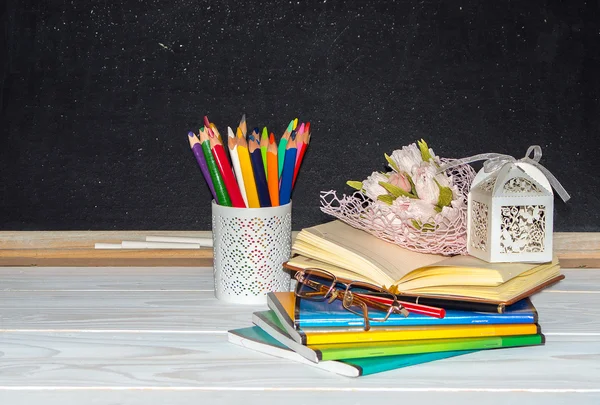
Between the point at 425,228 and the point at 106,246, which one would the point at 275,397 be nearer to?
the point at 425,228

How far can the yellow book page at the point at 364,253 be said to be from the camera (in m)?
0.85

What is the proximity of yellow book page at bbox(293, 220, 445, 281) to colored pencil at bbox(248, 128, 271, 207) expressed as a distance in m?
0.07

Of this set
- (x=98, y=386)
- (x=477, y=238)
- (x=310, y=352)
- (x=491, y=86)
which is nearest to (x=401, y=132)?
(x=491, y=86)

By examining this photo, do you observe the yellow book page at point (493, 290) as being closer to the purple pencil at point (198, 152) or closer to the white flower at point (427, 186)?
the white flower at point (427, 186)

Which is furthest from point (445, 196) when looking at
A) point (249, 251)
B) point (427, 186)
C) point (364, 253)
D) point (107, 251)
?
point (107, 251)

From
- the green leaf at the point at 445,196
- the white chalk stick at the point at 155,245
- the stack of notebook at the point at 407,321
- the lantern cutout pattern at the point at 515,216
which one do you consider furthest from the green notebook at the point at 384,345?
the white chalk stick at the point at 155,245

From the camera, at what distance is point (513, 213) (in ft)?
2.93

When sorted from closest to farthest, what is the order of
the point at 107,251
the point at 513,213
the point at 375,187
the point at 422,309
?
the point at 422,309 < the point at 513,213 < the point at 375,187 < the point at 107,251

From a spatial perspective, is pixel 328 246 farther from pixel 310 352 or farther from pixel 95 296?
pixel 95 296

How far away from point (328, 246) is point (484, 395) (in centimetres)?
28

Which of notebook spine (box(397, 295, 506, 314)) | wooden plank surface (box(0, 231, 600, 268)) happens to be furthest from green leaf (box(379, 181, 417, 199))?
wooden plank surface (box(0, 231, 600, 268))

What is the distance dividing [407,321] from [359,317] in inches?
2.0

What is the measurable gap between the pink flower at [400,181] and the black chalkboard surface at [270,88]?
0.64 ft

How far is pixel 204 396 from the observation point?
0.67 meters
